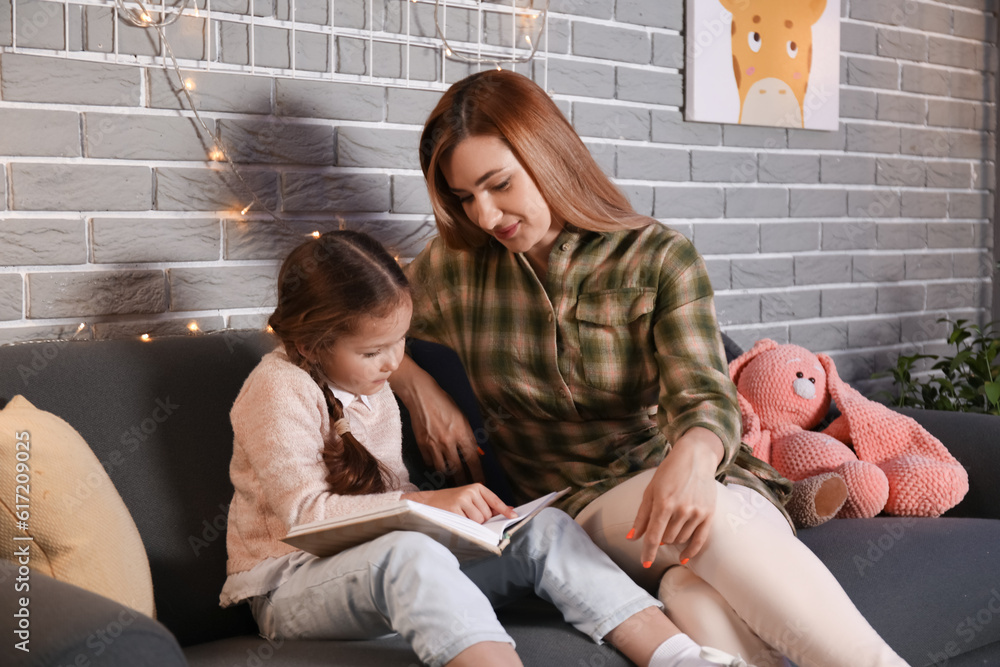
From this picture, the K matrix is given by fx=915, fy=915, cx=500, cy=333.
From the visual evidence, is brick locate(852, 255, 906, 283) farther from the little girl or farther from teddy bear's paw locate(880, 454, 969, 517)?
the little girl

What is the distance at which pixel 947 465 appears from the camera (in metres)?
1.77

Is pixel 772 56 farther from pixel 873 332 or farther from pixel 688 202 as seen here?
pixel 873 332

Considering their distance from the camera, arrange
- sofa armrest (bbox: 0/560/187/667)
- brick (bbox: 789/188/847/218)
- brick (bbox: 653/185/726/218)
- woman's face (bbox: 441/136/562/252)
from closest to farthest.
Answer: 1. sofa armrest (bbox: 0/560/187/667)
2. woman's face (bbox: 441/136/562/252)
3. brick (bbox: 653/185/726/218)
4. brick (bbox: 789/188/847/218)

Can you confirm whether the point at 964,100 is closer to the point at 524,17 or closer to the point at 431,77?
the point at 524,17

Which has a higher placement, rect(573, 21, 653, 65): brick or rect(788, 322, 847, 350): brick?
rect(573, 21, 653, 65): brick

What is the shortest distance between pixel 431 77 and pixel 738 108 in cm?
87

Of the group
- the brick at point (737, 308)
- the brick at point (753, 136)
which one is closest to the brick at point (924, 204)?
the brick at point (753, 136)

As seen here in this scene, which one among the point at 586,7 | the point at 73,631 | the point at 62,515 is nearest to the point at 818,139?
the point at 586,7

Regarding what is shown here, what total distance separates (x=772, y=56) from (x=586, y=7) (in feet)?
1.93

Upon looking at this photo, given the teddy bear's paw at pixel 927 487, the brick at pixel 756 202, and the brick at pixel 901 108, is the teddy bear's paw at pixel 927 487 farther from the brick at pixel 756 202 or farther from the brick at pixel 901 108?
the brick at pixel 901 108

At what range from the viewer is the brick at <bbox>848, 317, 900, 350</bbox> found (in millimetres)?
2650

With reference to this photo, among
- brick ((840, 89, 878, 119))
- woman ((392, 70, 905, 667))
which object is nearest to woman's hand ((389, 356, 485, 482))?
woman ((392, 70, 905, 667))

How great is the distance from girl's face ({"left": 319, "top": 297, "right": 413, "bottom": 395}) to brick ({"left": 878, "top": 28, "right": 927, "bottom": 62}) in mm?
1894

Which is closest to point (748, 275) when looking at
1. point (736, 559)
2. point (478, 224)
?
point (478, 224)
